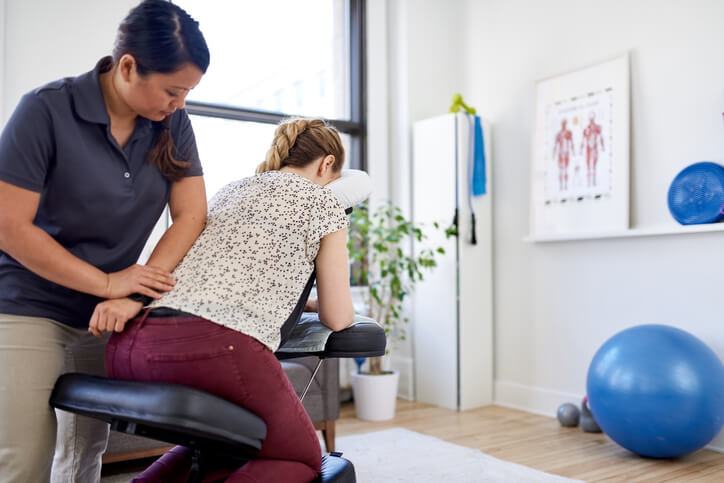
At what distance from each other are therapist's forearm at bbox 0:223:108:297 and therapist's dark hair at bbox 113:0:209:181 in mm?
340

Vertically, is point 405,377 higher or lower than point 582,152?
lower

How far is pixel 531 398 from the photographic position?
3.50 meters

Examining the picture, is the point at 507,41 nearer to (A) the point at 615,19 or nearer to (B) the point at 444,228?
(A) the point at 615,19

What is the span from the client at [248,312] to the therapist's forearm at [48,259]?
5 cm

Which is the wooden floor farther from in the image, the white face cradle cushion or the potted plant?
the white face cradle cushion

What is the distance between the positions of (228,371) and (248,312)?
111 millimetres

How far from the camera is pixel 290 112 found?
150 inches

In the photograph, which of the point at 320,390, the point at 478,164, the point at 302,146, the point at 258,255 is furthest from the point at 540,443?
the point at 258,255

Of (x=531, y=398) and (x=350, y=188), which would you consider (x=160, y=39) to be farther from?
(x=531, y=398)

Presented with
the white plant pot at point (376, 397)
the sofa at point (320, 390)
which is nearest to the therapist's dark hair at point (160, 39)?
the sofa at point (320, 390)

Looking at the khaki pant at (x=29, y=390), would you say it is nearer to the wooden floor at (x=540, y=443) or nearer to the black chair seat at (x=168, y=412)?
the black chair seat at (x=168, y=412)

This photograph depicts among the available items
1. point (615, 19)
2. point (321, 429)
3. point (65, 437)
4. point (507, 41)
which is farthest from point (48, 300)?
point (507, 41)

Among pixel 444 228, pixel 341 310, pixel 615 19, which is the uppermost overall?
pixel 615 19

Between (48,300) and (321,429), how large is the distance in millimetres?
1787
